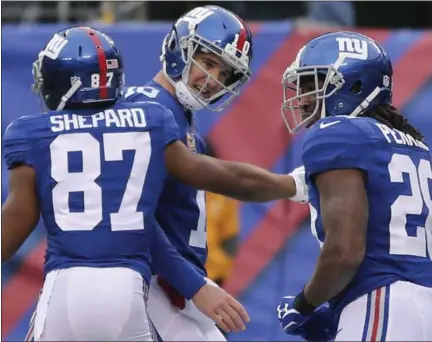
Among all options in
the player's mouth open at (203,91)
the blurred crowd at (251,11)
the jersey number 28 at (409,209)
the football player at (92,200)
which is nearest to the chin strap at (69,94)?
the football player at (92,200)

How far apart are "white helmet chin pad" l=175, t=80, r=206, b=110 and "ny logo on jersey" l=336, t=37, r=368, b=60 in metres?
0.69

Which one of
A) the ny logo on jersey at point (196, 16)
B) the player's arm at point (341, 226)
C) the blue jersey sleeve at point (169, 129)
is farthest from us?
the ny logo on jersey at point (196, 16)

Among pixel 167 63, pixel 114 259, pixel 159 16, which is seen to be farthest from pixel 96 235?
pixel 159 16

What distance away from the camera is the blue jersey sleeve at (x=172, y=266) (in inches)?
151

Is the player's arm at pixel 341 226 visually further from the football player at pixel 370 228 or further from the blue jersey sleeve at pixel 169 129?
the blue jersey sleeve at pixel 169 129

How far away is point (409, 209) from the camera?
3436 millimetres

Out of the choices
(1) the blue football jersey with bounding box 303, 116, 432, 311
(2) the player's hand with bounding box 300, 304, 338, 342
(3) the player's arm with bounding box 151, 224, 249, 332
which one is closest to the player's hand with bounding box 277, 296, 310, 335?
(2) the player's hand with bounding box 300, 304, 338, 342

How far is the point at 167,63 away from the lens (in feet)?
14.2

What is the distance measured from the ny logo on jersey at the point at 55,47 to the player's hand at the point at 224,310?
95cm

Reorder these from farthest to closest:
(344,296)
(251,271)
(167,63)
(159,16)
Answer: (159,16) → (251,271) → (167,63) → (344,296)

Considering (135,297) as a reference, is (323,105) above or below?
above

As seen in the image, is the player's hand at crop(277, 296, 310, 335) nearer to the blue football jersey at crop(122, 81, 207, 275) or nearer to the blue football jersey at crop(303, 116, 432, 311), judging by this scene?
the blue football jersey at crop(303, 116, 432, 311)

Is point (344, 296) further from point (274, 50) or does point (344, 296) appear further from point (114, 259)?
point (274, 50)

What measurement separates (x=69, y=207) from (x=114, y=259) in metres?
0.22
